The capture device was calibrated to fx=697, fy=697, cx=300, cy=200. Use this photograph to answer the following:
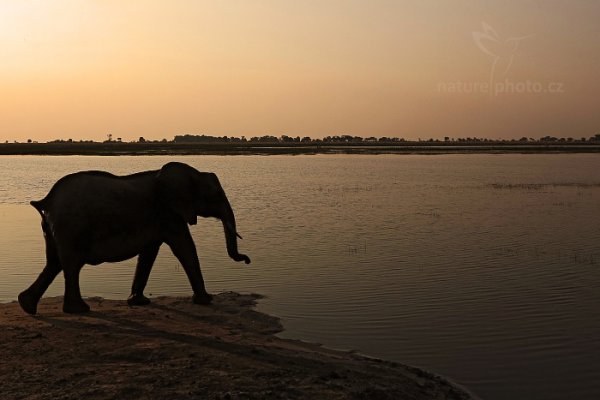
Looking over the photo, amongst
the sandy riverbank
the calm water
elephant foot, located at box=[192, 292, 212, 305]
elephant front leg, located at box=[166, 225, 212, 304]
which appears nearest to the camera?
the sandy riverbank

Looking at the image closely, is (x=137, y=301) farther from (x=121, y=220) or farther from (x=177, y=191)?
(x=177, y=191)

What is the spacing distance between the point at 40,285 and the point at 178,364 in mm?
4238

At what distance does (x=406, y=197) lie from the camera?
34.8m

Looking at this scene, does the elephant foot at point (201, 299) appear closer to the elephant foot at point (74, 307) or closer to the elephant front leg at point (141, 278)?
the elephant front leg at point (141, 278)

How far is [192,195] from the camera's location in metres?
12.0

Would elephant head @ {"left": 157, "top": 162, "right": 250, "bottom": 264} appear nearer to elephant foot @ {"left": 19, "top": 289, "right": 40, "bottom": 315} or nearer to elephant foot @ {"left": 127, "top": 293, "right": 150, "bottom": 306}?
elephant foot @ {"left": 127, "top": 293, "right": 150, "bottom": 306}

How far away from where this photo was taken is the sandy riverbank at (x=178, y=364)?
7.01 m

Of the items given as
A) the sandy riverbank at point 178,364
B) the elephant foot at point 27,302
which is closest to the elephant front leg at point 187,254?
the sandy riverbank at point 178,364

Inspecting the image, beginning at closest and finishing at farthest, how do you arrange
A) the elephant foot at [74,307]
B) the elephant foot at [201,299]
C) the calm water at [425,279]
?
the calm water at [425,279]
the elephant foot at [74,307]
the elephant foot at [201,299]

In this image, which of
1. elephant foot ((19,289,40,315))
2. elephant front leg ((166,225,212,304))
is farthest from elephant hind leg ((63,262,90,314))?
elephant front leg ((166,225,212,304))

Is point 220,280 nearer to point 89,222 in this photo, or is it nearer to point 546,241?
point 89,222

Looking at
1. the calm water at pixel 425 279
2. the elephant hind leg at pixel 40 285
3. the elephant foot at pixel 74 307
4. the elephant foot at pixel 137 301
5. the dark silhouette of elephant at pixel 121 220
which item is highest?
the dark silhouette of elephant at pixel 121 220

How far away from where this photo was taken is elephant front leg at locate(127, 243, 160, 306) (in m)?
11.8

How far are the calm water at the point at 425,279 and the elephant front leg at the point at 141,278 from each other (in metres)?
1.31
